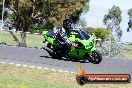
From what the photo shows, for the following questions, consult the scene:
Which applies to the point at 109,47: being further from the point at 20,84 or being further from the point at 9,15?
the point at 9,15

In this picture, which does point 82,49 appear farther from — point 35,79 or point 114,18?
point 114,18

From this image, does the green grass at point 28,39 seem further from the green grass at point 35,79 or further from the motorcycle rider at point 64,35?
the green grass at point 35,79

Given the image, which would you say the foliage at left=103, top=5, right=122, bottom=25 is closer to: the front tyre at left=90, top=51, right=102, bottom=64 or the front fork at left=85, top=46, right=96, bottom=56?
the front tyre at left=90, top=51, right=102, bottom=64

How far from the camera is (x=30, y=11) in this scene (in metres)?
40.5

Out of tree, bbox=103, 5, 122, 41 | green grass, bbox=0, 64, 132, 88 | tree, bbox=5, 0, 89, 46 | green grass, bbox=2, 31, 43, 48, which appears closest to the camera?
green grass, bbox=0, 64, 132, 88

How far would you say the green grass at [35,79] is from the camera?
36.3 ft

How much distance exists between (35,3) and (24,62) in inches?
952

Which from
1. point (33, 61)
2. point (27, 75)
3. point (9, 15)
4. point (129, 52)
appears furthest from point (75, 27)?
point (9, 15)

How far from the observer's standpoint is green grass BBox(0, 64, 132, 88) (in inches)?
436

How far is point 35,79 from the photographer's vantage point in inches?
494

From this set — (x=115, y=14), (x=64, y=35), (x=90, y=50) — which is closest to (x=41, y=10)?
(x=64, y=35)

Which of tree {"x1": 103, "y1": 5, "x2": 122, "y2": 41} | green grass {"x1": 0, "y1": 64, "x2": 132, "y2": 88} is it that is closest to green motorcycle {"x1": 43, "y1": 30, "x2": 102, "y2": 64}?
green grass {"x1": 0, "y1": 64, "x2": 132, "y2": 88}

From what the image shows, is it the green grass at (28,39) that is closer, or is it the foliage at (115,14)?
the green grass at (28,39)

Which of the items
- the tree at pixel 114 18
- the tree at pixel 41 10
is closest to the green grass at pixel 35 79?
the tree at pixel 41 10
